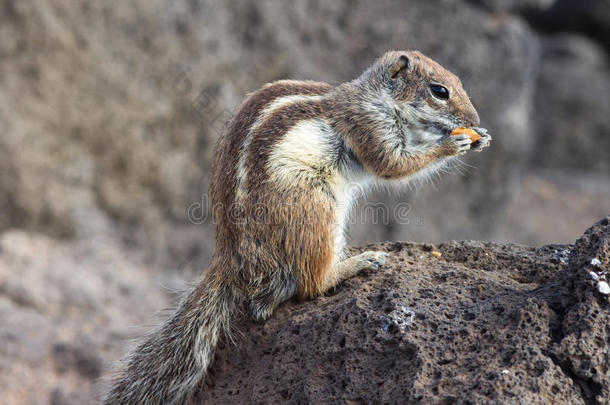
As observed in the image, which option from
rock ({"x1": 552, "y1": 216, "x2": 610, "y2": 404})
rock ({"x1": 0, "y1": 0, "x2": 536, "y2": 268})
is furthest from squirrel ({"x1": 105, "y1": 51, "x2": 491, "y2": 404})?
rock ({"x1": 0, "y1": 0, "x2": 536, "y2": 268})

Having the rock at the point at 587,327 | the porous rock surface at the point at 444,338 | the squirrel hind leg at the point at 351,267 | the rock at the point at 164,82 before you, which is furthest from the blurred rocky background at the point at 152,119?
the rock at the point at 587,327

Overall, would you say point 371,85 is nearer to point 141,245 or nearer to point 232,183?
point 232,183

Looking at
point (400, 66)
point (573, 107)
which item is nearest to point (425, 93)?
point (400, 66)

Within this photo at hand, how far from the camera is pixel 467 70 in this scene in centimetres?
829

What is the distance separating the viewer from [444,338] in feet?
9.72

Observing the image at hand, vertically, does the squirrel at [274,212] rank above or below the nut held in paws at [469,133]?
below

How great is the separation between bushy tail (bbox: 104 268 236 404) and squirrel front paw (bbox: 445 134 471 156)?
1525 mm

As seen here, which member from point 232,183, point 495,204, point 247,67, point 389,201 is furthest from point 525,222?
point 232,183

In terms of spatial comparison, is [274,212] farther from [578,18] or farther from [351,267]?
[578,18]

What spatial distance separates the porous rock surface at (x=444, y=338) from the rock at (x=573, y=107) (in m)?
10.8

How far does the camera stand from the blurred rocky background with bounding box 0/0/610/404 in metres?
7.29

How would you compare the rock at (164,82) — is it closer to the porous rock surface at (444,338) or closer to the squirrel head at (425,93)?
the squirrel head at (425,93)

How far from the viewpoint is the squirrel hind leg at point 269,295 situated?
3609 mm

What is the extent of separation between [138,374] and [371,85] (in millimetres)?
2152
